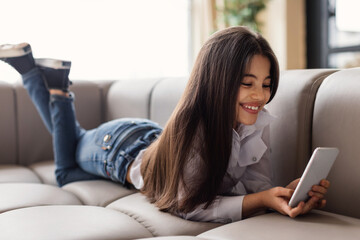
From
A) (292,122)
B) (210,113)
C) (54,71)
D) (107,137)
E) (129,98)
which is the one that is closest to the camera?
(210,113)

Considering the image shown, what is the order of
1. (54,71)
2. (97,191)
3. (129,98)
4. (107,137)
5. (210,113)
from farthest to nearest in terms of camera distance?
1. (129,98)
2. (54,71)
3. (107,137)
4. (97,191)
5. (210,113)

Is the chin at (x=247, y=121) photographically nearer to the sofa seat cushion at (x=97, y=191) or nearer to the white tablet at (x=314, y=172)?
the white tablet at (x=314, y=172)

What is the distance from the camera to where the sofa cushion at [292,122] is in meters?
1.36

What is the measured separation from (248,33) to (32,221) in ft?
2.86

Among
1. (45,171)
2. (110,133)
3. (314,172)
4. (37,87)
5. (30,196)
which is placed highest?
(37,87)

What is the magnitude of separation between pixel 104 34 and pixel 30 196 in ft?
10.4

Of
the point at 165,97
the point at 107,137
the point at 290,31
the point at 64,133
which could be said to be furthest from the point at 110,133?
the point at 290,31

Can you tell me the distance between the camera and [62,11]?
13.5 feet

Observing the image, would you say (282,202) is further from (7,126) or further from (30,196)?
(7,126)

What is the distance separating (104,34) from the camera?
174 inches

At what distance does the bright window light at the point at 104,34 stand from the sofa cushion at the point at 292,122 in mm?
3008

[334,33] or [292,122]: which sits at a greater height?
[334,33]

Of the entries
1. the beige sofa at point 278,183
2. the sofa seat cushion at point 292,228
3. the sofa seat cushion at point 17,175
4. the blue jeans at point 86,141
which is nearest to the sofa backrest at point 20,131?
the sofa seat cushion at point 17,175

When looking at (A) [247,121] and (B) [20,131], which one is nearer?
(A) [247,121]
